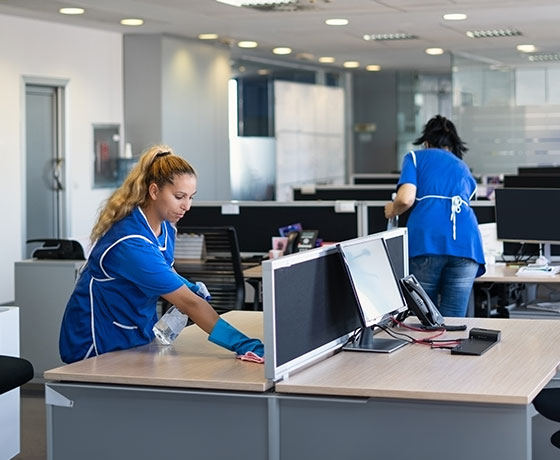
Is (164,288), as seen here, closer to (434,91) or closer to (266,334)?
(266,334)

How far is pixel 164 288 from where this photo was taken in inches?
135

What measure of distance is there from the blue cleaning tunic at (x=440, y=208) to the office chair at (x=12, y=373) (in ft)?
7.42

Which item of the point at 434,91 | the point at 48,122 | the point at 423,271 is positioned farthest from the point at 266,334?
the point at 434,91

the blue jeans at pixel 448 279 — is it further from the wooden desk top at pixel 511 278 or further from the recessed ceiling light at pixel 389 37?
the recessed ceiling light at pixel 389 37

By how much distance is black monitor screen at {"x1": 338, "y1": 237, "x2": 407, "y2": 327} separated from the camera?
341 centimetres

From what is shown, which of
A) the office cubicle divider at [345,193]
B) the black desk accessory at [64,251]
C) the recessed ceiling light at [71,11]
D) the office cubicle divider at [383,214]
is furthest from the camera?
the recessed ceiling light at [71,11]

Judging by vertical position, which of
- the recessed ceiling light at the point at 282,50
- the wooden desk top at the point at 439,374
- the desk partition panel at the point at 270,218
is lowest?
the wooden desk top at the point at 439,374

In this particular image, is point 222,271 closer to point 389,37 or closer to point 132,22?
point 132,22

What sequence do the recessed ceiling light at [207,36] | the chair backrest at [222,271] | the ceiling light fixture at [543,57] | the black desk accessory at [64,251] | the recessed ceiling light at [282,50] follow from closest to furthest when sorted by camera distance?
the chair backrest at [222,271], the black desk accessory at [64,251], the recessed ceiling light at [207,36], the ceiling light fixture at [543,57], the recessed ceiling light at [282,50]

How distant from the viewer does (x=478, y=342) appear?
11.9 ft

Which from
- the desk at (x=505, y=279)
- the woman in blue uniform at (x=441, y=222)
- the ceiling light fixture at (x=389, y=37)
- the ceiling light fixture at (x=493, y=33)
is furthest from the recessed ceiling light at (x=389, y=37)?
the woman in blue uniform at (x=441, y=222)

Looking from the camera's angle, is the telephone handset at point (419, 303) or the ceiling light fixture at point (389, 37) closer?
the telephone handset at point (419, 303)

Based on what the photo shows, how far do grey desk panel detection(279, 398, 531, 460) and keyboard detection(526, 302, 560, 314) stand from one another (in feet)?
10.0

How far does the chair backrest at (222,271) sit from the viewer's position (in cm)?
599
